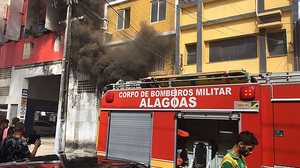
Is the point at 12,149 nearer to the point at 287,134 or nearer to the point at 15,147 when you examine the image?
the point at 15,147

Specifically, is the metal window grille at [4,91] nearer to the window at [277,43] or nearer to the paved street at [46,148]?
the paved street at [46,148]

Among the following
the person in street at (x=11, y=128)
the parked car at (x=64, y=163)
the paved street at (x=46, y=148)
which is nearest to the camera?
the parked car at (x=64, y=163)

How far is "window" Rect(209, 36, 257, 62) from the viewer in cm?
1326

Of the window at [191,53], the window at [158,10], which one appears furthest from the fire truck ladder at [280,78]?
the window at [158,10]

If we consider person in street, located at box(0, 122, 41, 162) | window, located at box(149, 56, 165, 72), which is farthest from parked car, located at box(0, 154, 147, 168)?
window, located at box(149, 56, 165, 72)

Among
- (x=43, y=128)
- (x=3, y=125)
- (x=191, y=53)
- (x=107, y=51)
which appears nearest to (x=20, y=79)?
(x=43, y=128)

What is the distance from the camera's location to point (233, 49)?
541 inches

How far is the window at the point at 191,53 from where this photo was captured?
15.0m

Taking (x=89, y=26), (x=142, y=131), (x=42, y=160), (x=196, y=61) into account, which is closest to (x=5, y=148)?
(x=42, y=160)

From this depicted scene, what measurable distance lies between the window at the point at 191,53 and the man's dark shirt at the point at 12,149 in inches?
437

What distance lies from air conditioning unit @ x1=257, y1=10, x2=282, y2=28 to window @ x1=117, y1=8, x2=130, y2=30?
7.58m

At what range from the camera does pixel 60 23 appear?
67.0 feet

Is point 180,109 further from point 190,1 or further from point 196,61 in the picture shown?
point 190,1

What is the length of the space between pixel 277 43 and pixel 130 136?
8.82 meters
